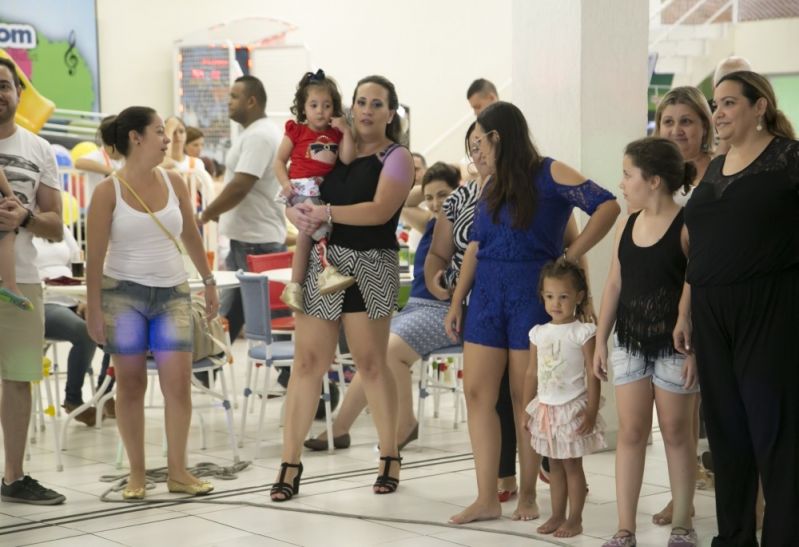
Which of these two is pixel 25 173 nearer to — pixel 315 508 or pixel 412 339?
pixel 315 508

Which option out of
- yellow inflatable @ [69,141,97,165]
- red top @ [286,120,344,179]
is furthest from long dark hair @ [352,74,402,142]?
yellow inflatable @ [69,141,97,165]

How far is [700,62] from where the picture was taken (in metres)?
13.2

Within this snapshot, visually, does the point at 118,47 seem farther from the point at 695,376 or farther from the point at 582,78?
the point at 695,376

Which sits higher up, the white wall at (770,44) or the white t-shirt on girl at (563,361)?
the white wall at (770,44)

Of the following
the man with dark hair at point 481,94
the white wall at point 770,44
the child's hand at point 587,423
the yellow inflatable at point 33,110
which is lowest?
the child's hand at point 587,423

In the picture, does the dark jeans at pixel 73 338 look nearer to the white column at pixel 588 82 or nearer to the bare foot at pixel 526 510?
the white column at pixel 588 82

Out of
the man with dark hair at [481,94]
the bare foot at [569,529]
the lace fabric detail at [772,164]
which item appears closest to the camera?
the lace fabric detail at [772,164]

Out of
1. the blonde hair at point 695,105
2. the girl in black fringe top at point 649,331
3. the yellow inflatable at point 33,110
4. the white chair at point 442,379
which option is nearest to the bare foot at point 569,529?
the girl in black fringe top at point 649,331

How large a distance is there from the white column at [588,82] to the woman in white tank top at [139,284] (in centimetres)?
181

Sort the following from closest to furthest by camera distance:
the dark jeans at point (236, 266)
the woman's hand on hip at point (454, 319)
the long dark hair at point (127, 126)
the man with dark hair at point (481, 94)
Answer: the woman's hand on hip at point (454, 319), the long dark hair at point (127, 126), the dark jeans at point (236, 266), the man with dark hair at point (481, 94)

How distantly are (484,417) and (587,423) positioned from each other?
0.47m

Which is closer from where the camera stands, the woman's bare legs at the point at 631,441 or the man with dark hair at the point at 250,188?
the woman's bare legs at the point at 631,441

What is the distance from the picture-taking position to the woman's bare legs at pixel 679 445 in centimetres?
406

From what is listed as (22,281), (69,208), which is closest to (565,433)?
(22,281)
